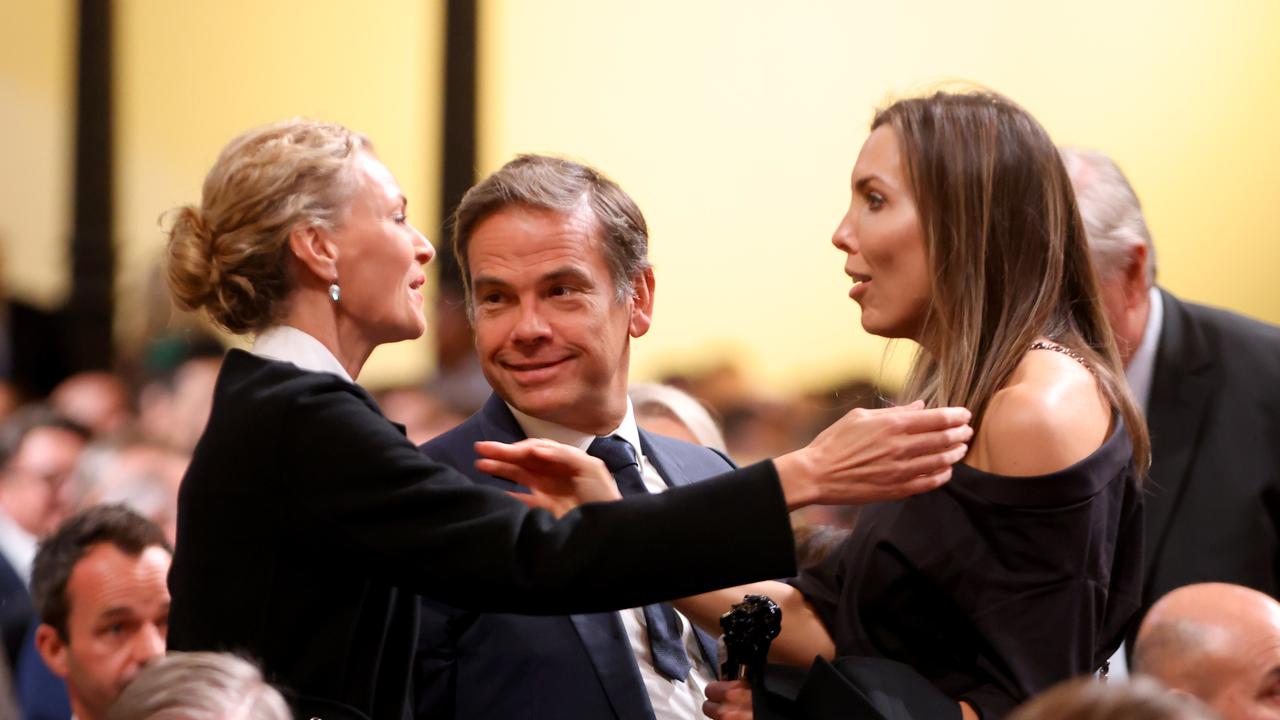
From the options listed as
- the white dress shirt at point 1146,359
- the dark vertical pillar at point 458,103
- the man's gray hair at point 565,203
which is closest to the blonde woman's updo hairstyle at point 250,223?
the man's gray hair at point 565,203

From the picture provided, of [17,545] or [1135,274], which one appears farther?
[17,545]

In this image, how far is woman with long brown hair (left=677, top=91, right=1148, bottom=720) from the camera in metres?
2.04

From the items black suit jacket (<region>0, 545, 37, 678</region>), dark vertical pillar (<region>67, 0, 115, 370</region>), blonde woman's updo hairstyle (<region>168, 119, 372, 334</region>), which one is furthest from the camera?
dark vertical pillar (<region>67, 0, 115, 370</region>)

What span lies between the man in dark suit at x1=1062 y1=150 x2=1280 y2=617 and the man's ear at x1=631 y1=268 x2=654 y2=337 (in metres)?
1.12

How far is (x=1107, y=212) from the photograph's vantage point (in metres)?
3.56

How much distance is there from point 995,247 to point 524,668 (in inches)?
32.2

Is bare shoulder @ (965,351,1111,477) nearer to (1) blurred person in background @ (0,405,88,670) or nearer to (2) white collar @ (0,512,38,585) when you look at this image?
(1) blurred person in background @ (0,405,88,670)

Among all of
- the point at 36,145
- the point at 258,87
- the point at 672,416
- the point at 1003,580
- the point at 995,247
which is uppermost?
the point at 995,247

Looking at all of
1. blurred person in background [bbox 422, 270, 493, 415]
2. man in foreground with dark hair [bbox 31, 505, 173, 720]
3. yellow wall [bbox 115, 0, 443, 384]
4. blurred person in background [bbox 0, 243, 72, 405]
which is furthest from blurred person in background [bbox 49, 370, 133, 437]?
man in foreground with dark hair [bbox 31, 505, 173, 720]

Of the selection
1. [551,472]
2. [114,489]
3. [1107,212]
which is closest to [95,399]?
[114,489]

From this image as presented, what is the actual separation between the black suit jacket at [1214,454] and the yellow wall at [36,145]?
16.8ft

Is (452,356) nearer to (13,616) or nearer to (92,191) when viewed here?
(92,191)

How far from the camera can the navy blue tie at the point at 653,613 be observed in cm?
234

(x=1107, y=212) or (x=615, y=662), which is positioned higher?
(x=1107, y=212)
